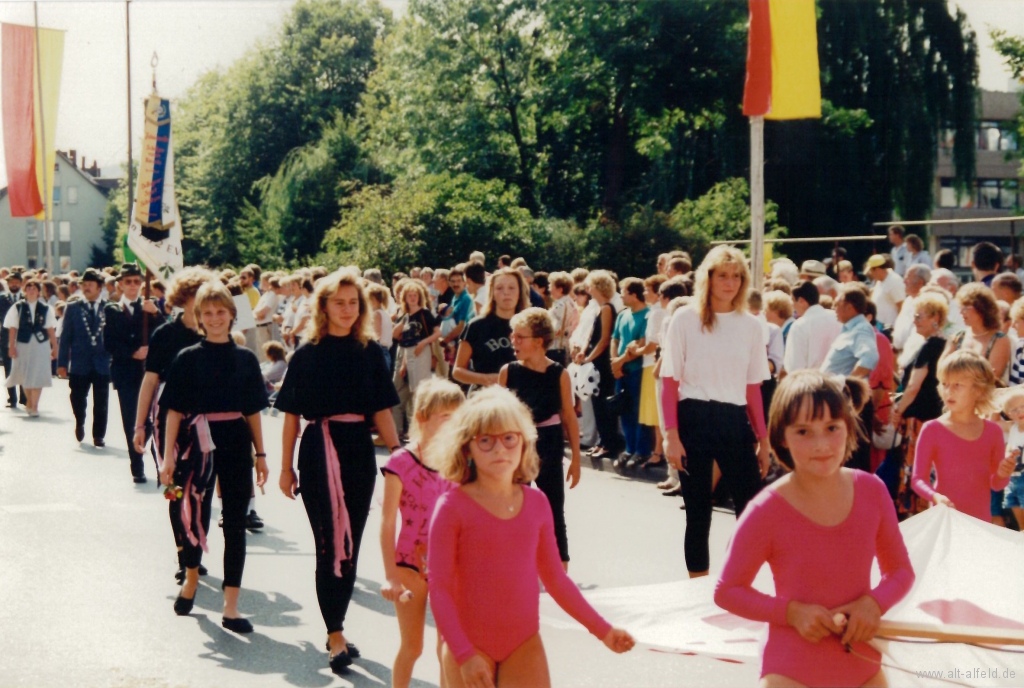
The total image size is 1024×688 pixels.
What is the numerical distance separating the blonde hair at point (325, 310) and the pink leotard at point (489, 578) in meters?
→ 2.68

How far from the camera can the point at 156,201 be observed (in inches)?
A: 605

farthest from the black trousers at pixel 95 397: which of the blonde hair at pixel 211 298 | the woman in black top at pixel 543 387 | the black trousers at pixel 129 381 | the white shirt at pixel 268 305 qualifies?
the woman in black top at pixel 543 387

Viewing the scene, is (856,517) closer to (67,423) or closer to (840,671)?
(840,671)

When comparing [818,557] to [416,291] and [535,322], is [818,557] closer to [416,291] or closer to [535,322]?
[535,322]

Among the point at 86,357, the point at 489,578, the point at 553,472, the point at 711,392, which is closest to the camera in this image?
the point at 489,578

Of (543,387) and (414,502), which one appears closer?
(414,502)

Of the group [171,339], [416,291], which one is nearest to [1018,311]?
[171,339]

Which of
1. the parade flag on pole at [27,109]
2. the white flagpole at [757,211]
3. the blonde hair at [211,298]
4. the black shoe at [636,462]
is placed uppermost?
the parade flag on pole at [27,109]

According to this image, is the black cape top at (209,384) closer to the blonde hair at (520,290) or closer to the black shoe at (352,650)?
the black shoe at (352,650)

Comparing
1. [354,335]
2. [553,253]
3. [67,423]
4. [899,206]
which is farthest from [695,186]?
[354,335]

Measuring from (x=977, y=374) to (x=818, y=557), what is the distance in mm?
3238

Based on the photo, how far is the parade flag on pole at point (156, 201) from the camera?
1500 centimetres

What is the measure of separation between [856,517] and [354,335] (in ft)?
12.0

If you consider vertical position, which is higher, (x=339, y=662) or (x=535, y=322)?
(x=535, y=322)
